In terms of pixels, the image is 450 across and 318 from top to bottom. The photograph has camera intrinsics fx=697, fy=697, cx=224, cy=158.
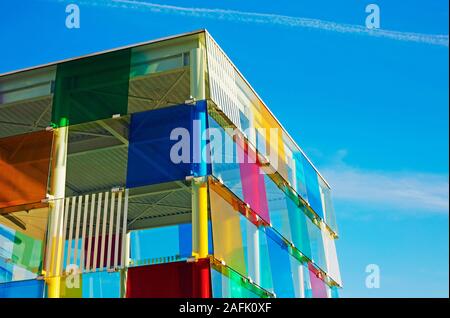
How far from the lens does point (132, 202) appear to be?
23.9 metres

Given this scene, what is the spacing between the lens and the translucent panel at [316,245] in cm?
2347

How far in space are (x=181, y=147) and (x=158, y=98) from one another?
3.71 metres

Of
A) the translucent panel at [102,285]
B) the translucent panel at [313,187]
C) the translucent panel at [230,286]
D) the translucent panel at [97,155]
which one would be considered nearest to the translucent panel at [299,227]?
the translucent panel at [313,187]

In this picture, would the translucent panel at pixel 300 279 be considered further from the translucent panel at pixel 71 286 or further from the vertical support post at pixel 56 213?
the vertical support post at pixel 56 213

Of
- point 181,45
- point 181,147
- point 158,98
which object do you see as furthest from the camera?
point 158,98

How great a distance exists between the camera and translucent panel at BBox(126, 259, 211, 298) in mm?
15602

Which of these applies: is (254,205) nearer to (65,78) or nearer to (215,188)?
(215,188)

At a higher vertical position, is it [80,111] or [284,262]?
[80,111]

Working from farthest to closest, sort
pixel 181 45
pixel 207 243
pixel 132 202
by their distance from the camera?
pixel 132 202, pixel 181 45, pixel 207 243

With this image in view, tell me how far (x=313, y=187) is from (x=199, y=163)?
939cm

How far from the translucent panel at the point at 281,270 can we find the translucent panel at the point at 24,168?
645 centimetres
